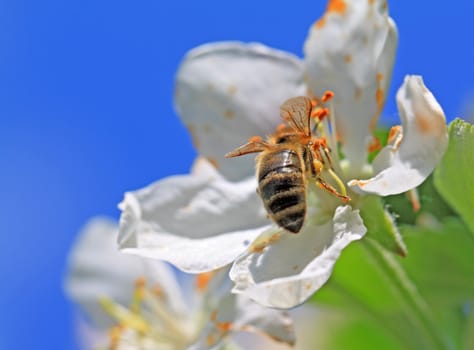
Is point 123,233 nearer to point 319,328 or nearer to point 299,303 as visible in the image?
point 299,303

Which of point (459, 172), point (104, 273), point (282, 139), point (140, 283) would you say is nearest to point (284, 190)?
point (282, 139)

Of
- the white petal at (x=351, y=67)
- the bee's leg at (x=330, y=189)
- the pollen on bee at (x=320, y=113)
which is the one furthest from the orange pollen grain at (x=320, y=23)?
the bee's leg at (x=330, y=189)

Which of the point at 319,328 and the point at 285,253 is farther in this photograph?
the point at 319,328

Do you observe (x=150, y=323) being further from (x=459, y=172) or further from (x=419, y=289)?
(x=459, y=172)

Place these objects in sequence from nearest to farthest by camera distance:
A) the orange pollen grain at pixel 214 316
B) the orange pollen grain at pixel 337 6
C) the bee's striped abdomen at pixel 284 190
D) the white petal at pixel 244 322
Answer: the bee's striped abdomen at pixel 284 190, the white petal at pixel 244 322, the orange pollen grain at pixel 214 316, the orange pollen grain at pixel 337 6

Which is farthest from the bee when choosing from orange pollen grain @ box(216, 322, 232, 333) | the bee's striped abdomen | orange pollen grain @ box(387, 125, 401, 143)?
orange pollen grain @ box(216, 322, 232, 333)

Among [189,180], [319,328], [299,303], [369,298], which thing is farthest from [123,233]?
[319,328]

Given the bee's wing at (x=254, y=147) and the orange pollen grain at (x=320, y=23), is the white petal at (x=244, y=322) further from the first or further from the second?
the orange pollen grain at (x=320, y=23)
